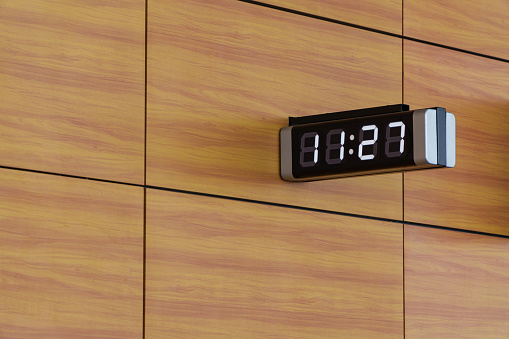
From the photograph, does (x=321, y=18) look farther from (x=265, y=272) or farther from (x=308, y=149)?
(x=265, y=272)

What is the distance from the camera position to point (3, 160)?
2738 millimetres

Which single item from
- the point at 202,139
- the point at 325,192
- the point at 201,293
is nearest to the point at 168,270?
the point at 201,293

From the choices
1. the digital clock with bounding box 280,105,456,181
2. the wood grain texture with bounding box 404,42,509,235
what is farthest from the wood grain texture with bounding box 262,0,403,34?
the digital clock with bounding box 280,105,456,181

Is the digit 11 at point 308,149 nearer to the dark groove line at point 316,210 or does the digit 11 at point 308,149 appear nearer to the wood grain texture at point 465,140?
the dark groove line at point 316,210

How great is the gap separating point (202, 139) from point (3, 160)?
25.5 inches

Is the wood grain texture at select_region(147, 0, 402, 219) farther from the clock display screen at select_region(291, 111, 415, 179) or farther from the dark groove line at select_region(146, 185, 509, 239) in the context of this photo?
the clock display screen at select_region(291, 111, 415, 179)

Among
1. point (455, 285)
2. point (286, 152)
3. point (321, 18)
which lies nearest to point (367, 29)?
point (321, 18)

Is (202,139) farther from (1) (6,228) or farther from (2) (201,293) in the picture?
(1) (6,228)

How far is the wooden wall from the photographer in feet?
9.21

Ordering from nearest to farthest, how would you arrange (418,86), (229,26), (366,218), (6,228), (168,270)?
(6,228), (168,270), (229,26), (366,218), (418,86)

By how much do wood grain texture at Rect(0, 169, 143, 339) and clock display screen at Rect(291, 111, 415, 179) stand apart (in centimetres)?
57

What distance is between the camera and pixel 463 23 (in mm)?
3910

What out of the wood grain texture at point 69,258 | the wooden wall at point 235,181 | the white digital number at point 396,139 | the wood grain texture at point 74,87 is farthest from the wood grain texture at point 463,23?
the wood grain texture at point 69,258

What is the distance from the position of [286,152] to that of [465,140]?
83 cm
